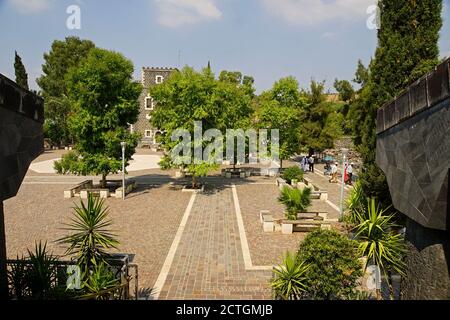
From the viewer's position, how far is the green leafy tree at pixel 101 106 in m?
18.4

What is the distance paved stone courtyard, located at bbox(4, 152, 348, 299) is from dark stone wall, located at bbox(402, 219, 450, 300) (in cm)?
337

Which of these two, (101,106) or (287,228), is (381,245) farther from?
(101,106)

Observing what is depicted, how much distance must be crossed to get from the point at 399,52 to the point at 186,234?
997 centimetres

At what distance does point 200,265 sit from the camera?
974 cm

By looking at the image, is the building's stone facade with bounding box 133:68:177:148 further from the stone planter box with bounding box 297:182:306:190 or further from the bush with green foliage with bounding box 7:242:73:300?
the bush with green foliage with bounding box 7:242:73:300

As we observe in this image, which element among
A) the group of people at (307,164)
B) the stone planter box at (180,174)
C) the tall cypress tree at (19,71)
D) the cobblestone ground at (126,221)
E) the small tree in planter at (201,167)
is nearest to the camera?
the cobblestone ground at (126,221)

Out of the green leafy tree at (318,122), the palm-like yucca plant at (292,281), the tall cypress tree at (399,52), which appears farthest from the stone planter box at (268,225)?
the green leafy tree at (318,122)

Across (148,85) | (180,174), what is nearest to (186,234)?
(180,174)

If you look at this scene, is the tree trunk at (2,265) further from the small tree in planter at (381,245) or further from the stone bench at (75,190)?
the stone bench at (75,190)

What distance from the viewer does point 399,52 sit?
1023 centimetres
